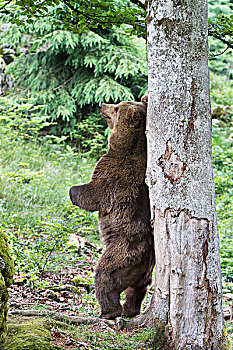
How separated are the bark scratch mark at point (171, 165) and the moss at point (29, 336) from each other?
151 centimetres

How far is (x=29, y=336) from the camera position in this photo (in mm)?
2715

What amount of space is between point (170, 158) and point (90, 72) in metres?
9.36

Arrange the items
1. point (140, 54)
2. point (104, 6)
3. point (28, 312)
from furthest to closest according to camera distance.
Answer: point (140, 54), point (104, 6), point (28, 312)

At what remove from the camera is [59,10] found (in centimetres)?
418

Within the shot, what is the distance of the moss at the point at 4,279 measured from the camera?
2.44 meters

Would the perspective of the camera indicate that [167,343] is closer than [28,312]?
Yes

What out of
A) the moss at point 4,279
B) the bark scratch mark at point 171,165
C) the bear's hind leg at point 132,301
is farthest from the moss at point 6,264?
the bear's hind leg at point 132,301

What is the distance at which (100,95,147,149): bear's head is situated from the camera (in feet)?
12.9

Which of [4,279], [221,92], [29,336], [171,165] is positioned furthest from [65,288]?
[221,92]

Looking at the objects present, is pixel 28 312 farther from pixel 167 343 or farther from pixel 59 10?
pixel 59 10

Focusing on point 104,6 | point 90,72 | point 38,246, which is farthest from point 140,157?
point 90,72

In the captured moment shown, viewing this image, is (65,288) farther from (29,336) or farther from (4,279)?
(4,279)

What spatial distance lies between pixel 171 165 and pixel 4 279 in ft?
4.83

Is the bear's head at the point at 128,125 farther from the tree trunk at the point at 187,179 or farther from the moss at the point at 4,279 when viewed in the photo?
the moss at the point at 4,279
